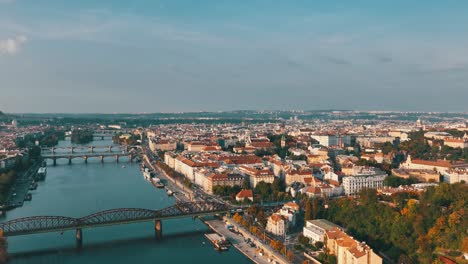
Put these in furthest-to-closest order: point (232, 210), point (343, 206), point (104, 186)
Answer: point (104, 186)
point (232, 210)
point (343, 206)

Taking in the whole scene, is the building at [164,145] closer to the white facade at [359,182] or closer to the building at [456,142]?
the building at [456,142]

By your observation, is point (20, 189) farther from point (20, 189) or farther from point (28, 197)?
point (28, 197)

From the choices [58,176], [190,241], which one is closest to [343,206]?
[190,241]

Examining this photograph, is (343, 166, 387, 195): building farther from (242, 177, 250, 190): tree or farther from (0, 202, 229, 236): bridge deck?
(0, 202, 229, 236): bridge deck

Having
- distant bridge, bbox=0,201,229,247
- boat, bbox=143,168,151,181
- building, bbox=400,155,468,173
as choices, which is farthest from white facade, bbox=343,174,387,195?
boat, bbox=143,168,151,181

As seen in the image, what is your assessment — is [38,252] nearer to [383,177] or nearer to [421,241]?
[421,241]

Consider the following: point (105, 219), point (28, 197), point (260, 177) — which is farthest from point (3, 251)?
point (260, 177)

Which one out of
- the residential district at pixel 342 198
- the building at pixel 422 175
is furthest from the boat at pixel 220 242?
the building at pixel 422 175
